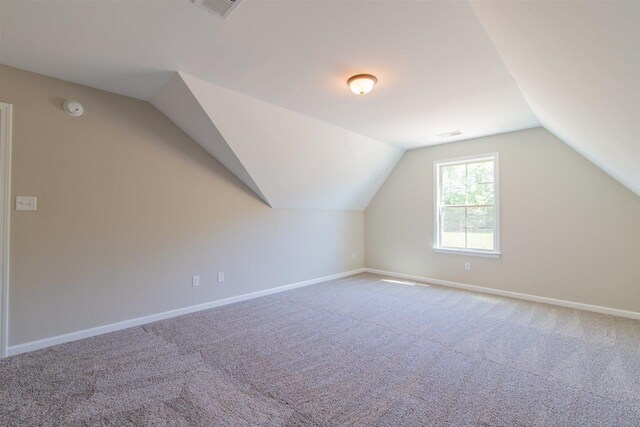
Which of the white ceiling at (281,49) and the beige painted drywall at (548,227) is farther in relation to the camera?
the beige painted drywall at (548,227)

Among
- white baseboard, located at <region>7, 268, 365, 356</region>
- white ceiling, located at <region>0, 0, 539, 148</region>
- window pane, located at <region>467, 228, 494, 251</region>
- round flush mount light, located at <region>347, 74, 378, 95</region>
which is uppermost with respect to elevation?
white ceiling, located at <region>0, 0, 539, 148</region>

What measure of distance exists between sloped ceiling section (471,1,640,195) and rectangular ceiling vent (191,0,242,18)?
141 centimetres

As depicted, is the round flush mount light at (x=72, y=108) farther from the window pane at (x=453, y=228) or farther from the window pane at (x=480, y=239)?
the window pane at (x=480, y=239)

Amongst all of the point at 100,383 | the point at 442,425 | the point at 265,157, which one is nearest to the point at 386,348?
the point at 442,425

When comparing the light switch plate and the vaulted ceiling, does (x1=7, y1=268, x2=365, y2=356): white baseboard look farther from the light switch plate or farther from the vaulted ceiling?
the vaulted ceiling

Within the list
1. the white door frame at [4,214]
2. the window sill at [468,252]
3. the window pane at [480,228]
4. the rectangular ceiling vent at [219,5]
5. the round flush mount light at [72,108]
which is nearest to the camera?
the rectangular ceiling vent at [219,5]

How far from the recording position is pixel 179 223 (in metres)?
3.33

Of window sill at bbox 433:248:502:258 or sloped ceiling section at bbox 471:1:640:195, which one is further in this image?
window sill at bbox 433:248:502:258

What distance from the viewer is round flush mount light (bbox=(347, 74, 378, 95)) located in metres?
2.46

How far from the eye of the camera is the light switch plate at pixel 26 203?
2.40m

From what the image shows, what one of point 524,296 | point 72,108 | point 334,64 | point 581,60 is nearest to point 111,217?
point 72,108

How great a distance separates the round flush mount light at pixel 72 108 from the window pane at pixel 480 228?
16.8 ft

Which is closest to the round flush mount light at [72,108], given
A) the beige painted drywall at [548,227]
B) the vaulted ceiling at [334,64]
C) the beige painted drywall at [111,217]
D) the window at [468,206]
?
the beige painted drywall at [111,217]

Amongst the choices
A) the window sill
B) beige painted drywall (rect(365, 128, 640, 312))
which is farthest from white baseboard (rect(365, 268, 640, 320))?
the window sill
